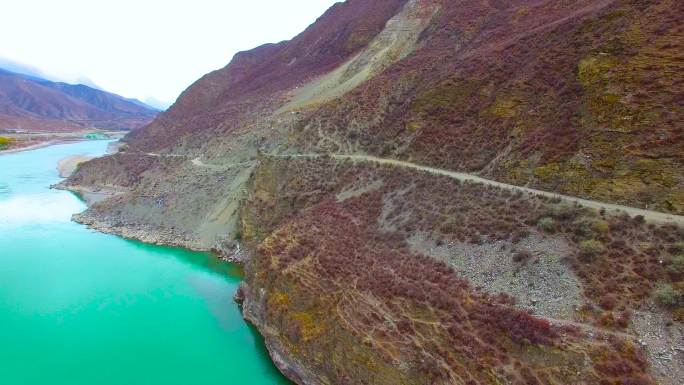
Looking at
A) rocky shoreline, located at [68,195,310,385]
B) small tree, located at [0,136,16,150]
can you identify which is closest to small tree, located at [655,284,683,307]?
rocky shoreline, located at [68,195,310,385]

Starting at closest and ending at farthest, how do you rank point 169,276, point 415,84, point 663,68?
point 663,68 → point 169,276 → point 415,84

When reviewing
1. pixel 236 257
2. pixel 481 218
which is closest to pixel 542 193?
pixel 481 218

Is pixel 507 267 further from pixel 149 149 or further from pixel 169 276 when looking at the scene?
pixel 149 149

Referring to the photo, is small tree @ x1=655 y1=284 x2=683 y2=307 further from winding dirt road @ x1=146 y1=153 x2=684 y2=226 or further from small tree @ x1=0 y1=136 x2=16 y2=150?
small tree @ x1=0 y1=136 x2=16 y2=150

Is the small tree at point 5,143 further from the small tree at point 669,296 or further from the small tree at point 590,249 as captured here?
the small tree at point 669,296

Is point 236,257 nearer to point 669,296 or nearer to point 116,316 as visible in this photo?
point 116,316

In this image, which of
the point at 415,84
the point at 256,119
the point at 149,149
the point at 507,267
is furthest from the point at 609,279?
the point at 149,149
